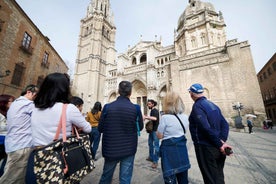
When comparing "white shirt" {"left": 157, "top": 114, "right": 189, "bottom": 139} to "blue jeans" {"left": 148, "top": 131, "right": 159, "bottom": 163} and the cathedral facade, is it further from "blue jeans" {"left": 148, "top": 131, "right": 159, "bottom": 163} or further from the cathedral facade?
the cathedral facade

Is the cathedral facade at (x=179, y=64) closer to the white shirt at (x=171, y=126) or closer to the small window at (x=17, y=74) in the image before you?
the small window at (x=17, y=74)

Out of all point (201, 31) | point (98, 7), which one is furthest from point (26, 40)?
point (98, 7)

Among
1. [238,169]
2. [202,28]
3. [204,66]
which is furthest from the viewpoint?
[202,28]

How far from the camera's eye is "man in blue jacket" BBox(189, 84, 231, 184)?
1.55m

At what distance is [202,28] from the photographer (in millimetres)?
18000

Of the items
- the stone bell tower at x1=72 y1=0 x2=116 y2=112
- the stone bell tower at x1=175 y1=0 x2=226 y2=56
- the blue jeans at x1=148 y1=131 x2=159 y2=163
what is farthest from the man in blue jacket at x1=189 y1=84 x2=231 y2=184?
the stone bell tower at x1=72 y1=0 x2=116 y2=112

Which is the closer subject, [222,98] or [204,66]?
[222,98]

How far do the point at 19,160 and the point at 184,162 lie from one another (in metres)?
2.40

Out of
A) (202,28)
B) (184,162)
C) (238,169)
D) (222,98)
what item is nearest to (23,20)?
(184,162)

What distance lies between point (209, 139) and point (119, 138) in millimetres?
1285

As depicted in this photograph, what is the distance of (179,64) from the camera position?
1580 cm

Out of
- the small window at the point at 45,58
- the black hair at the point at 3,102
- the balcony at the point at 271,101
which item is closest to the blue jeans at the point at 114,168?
the black hair at the point at 3,102

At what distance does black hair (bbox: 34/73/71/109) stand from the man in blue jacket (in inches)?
72.4

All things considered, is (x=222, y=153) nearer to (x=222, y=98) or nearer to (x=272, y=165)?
(x=272, y=165)
